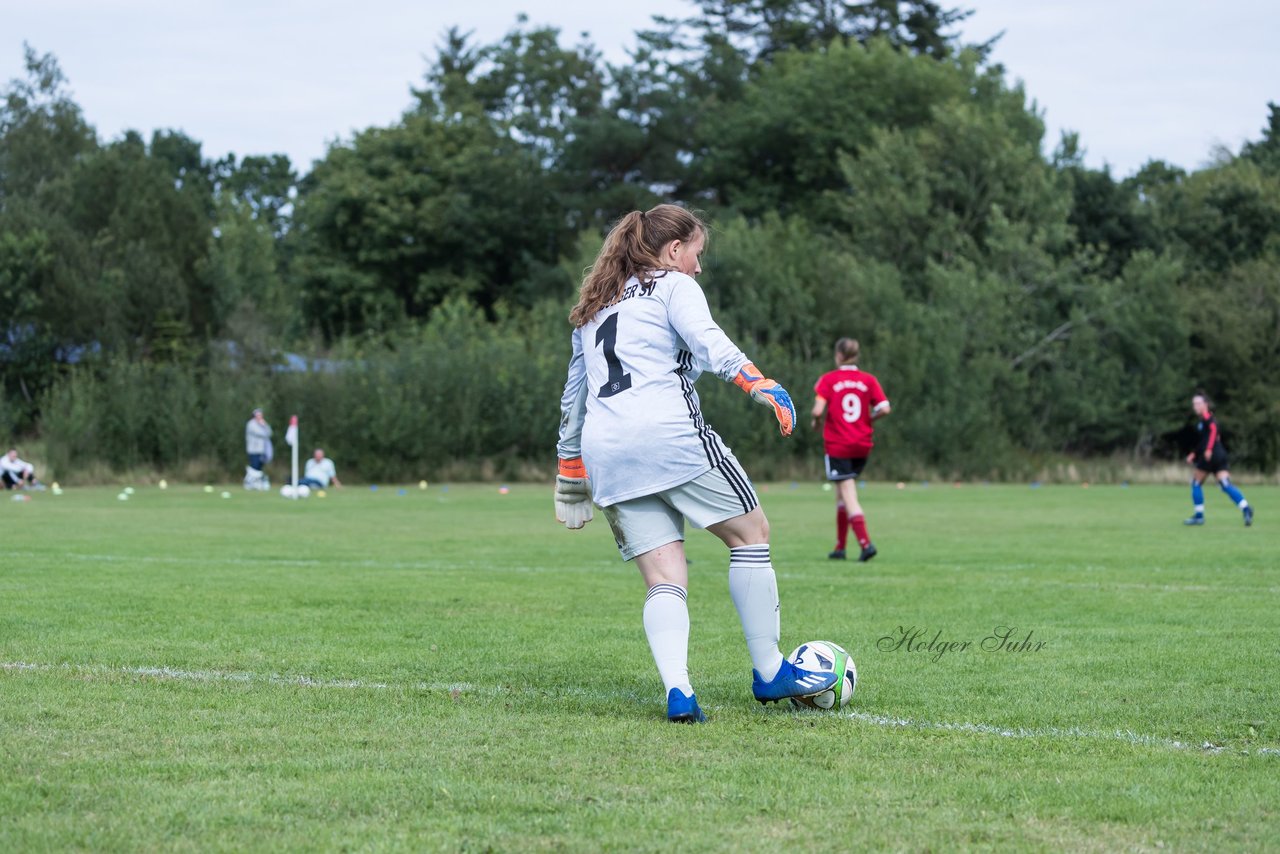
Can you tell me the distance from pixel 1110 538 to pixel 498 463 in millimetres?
23730

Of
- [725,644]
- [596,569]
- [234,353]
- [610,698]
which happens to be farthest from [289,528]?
[234,353]

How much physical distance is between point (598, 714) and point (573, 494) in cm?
100

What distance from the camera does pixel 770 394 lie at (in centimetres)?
546

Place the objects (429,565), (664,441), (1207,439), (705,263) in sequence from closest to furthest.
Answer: (664,441)
(429,565)
(1207,439)
(705,263)

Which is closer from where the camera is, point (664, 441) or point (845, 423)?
point (664, 441)

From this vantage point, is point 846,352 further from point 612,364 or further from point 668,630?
point 668,630

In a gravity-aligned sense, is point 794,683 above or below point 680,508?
below

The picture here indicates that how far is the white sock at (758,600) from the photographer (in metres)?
5.94

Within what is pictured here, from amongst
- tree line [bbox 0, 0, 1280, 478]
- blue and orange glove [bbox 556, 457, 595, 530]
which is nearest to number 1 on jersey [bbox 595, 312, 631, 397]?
blue and orange glove [bbox 556, 457, 595, 530]

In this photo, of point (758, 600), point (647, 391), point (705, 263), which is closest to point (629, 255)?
point (647, 391)

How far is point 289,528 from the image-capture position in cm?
1886

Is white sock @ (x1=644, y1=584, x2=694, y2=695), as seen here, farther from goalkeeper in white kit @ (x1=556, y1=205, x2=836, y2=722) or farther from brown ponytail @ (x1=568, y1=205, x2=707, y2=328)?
brown ponytail @ (x1=568, y1=205, x2=707, y2=328)

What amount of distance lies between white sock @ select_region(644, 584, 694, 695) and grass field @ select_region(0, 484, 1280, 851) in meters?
0.23

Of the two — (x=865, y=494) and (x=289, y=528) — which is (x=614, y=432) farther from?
(x=865, y=494)
